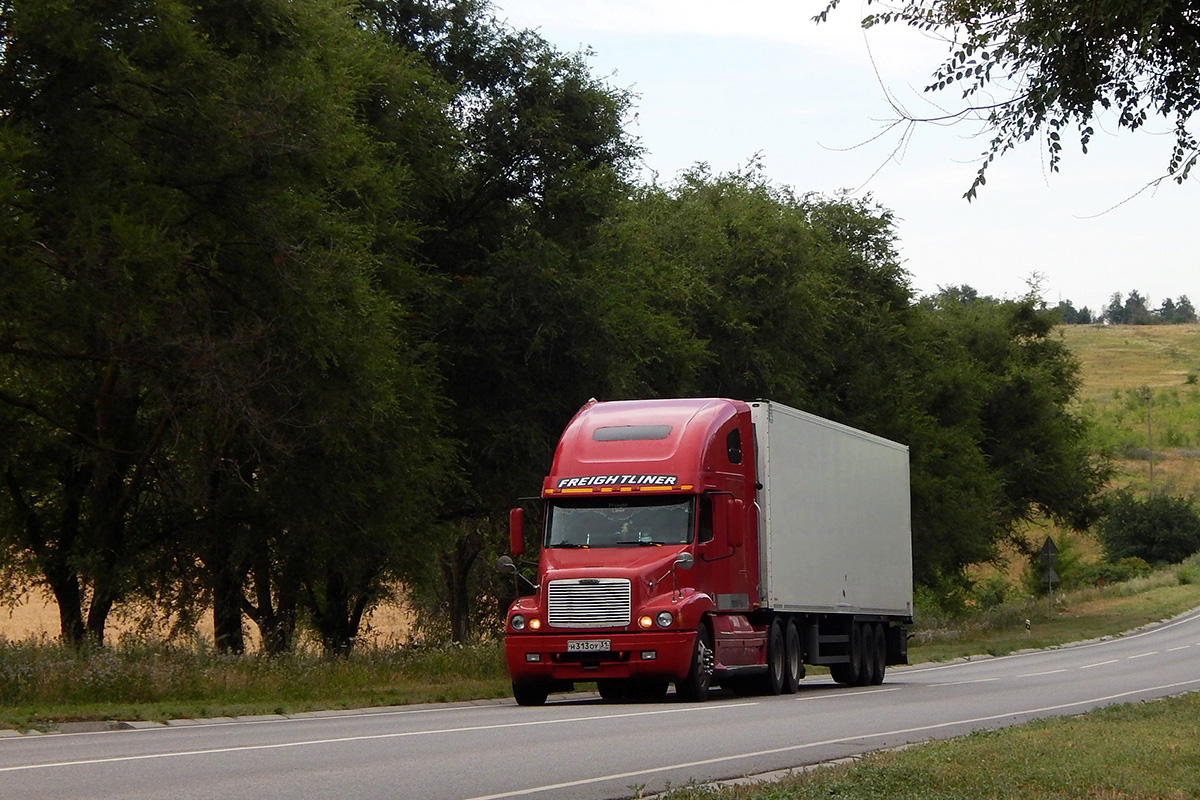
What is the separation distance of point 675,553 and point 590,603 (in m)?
1.34

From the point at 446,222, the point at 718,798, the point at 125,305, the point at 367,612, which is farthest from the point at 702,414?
the point at 367,612

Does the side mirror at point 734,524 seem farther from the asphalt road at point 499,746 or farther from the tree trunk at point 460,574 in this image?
the tree trunk at point 460,574

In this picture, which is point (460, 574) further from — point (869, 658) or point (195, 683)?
point (195, 683)

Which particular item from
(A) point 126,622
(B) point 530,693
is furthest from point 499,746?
(A) point 126,622

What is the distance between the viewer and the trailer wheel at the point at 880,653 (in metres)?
28.1

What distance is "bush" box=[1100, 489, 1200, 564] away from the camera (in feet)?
316

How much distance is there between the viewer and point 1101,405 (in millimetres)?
151875

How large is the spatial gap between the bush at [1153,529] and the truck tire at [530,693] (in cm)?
7993

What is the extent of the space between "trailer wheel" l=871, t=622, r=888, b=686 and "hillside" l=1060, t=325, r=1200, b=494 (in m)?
72.9

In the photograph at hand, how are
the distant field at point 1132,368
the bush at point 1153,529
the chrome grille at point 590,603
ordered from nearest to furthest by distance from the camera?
the chrome grille at point 590,603 → the bush at point 1153,529 → the distant field at point 1132,368

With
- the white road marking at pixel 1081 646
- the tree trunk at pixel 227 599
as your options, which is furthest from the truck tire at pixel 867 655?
the tree trunk at pixel 227 599

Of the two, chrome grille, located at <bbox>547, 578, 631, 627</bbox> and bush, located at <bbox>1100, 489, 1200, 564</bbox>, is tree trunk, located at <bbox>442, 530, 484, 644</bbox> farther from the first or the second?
bush, located at <bbox>1100, 489, 1200, 564</bbox>

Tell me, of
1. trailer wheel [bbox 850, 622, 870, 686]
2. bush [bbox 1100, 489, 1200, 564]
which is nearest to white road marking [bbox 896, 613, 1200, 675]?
Result: trailer wheel [bbox 850, 622, 870, 686]

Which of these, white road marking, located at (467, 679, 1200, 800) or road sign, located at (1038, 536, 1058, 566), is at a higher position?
road sign, located at (1038, 536, 1058, 566)
